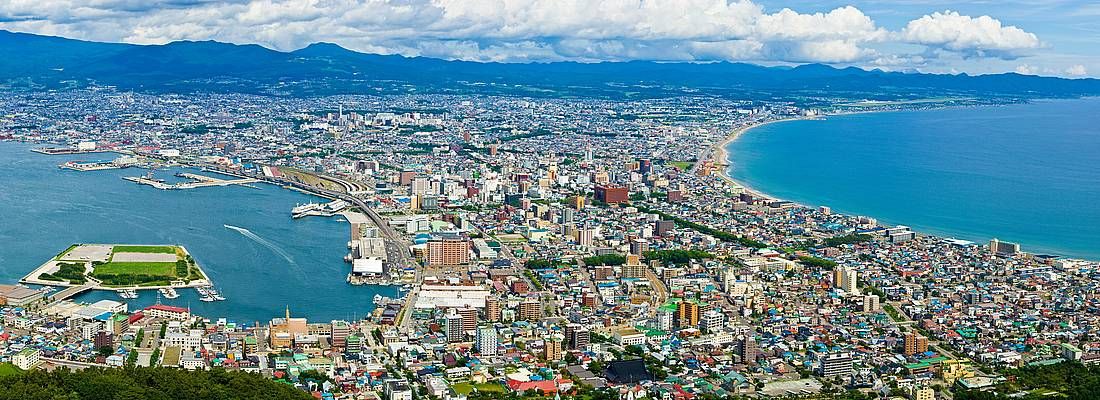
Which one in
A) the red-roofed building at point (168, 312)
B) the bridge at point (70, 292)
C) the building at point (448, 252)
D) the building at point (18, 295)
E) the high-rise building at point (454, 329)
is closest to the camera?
the high-rise building at point (454, 329)

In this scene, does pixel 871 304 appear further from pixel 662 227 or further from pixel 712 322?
pixel 662 227

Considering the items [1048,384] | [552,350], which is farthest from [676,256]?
[1048,384]

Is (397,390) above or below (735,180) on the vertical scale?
above

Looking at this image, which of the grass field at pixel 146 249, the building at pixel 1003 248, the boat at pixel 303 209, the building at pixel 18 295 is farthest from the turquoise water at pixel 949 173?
the building at pixel 18 295

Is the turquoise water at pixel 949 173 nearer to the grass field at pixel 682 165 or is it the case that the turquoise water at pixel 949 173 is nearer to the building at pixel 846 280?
the grass field at pixel 682 165

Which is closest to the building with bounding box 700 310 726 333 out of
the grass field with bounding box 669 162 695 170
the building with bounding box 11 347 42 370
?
the building with bounding box 11 347 42 370

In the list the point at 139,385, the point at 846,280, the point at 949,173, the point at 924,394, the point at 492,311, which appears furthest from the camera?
the point at 949,173

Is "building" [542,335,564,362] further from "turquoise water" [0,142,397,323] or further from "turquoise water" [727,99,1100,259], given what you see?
"turquoise water" [727,99,1100,259]

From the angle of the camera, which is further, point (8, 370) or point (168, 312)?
point (168, 312)
